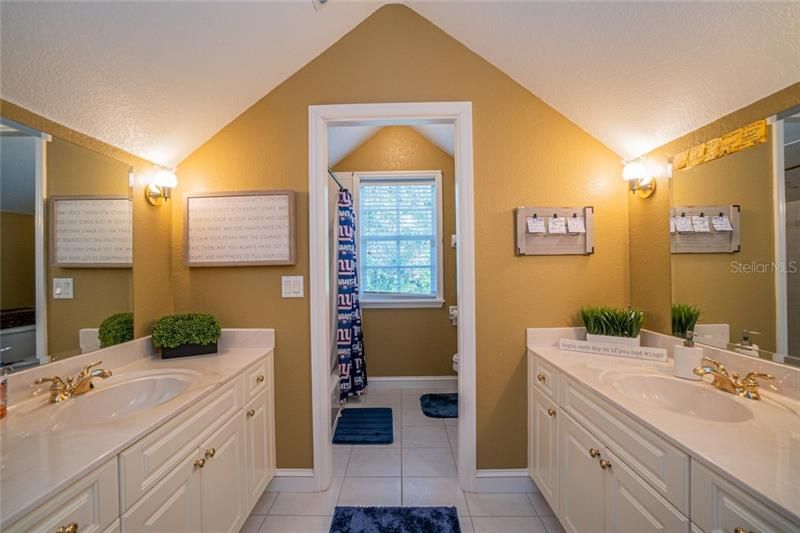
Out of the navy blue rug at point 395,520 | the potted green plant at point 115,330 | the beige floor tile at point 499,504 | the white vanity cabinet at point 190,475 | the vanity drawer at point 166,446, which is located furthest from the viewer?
the beige floor tile at point 499,504

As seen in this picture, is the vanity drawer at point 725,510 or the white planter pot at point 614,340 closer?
the vanity drawer at point 725,510

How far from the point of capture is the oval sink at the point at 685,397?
1025 millimetres

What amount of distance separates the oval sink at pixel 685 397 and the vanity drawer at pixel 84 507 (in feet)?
5.29

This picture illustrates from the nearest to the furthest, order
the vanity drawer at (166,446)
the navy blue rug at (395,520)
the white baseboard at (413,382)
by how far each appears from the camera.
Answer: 1. the vanity drawer at (166,446)
2. the navy blue rug at (395,520)
3. the white baseboard at (413,382)

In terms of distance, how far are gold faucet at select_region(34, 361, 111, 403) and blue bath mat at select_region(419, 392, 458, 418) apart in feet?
7.19

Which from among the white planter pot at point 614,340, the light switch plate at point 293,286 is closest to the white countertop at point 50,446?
the light switch plate at point 293,286

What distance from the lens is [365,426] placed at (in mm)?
2365

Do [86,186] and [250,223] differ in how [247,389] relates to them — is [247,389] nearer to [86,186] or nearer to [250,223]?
[250,223]

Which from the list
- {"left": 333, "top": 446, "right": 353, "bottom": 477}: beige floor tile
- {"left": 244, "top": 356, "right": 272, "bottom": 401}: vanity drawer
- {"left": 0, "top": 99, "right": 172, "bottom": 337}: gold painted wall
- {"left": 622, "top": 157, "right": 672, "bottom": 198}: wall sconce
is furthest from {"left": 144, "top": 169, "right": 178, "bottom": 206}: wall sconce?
{"left": 622, "top": 157, "right": 672, "bottom": 198}: wall sconce

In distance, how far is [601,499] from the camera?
109 cm

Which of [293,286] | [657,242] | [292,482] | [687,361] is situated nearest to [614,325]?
Answer: [687,361]

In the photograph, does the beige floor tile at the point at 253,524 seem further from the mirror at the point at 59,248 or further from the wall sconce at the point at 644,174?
the wall sconce at the point at 644,174

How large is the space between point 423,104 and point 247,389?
179cm

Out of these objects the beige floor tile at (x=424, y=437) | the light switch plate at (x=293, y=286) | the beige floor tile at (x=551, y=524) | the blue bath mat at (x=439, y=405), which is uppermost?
the light switch plate at (x=293, y=286)
